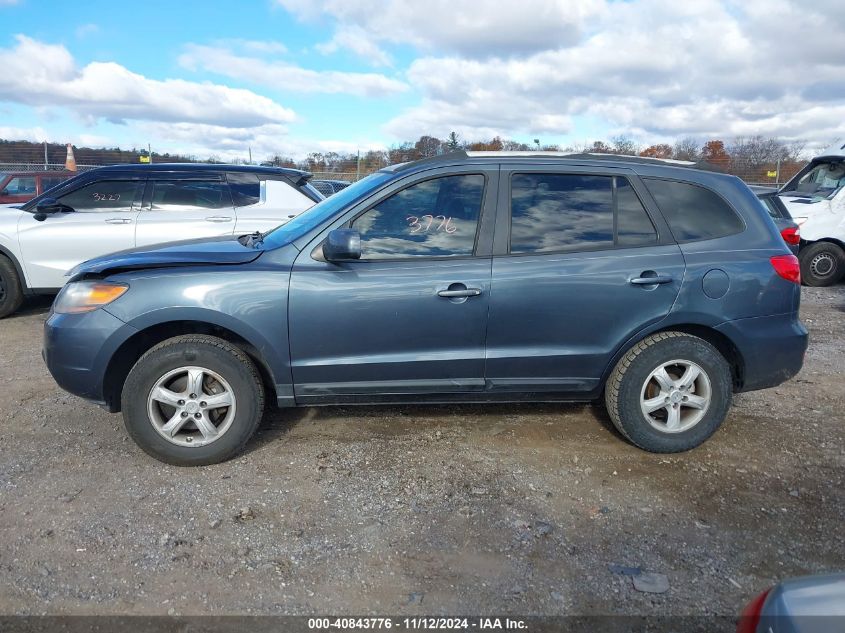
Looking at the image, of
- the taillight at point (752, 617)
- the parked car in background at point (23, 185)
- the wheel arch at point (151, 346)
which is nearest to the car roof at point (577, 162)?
the wheel arch at point (151, 346)

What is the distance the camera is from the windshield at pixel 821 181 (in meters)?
9.90

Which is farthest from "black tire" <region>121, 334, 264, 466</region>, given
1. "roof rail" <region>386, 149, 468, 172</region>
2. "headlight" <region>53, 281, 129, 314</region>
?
"roof rail" <region>386, 149, 468, 172</region>

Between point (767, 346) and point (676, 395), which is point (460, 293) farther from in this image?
point (767, 346)

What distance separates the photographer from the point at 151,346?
3.64 metres

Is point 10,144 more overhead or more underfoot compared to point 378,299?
more overhead

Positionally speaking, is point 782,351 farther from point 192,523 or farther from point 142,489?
point 142,489

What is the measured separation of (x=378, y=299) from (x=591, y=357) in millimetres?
1312

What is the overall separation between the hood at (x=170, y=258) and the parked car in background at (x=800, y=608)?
114 inches

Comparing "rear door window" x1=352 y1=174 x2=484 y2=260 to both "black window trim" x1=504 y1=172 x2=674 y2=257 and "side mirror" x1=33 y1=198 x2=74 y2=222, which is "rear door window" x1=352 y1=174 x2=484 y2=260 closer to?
"black window trim" x1=504 y1=172 x2=674 y2=257

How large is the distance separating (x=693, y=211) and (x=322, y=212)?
227cm

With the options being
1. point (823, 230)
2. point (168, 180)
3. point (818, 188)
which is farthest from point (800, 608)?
point (818, 188)

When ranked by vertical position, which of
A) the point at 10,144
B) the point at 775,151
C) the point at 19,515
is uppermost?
the point at 775,151

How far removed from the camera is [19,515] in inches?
121

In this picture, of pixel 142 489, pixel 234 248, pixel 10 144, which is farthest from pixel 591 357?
pixel 10 144
